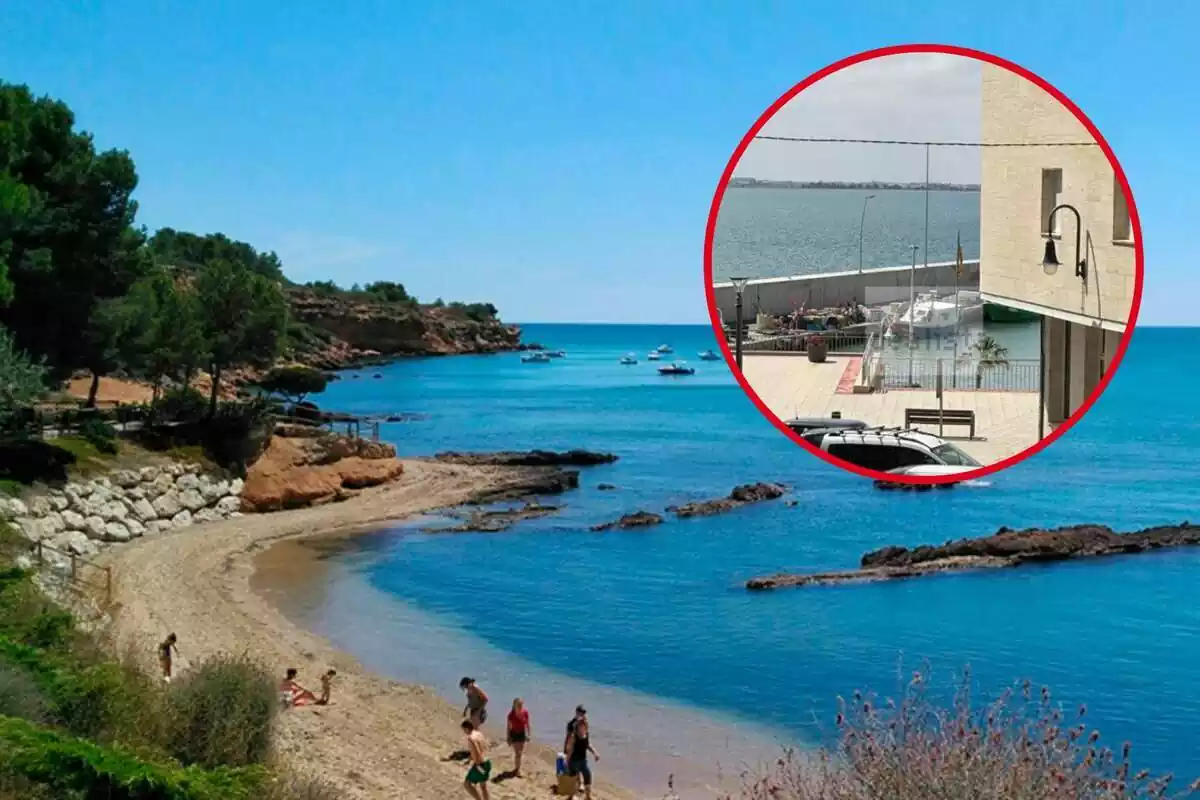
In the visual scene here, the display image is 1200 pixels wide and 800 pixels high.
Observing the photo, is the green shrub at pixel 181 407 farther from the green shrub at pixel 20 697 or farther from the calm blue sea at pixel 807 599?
the green shrub at pixel 20 697

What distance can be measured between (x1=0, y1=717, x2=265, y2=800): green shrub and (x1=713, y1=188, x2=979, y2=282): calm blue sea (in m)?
5.63

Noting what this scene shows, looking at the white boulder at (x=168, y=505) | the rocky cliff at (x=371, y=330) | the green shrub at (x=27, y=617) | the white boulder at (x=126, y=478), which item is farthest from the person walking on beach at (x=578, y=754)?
the rocky cliff at (x=371, y=330)

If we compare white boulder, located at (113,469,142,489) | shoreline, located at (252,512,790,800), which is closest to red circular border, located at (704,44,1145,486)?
shoreline, located at (252,512,790,800)

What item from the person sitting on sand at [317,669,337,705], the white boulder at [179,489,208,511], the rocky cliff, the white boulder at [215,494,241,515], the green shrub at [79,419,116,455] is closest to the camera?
the person sitting on sand at [317,669,337,705]

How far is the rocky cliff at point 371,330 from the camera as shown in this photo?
108 m

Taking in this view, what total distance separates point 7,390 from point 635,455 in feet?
110

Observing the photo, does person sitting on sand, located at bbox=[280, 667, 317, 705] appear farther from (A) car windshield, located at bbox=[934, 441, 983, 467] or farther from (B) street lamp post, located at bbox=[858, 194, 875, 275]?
(B) street lamp post, located at bbox=[858, 194, 875, 275]

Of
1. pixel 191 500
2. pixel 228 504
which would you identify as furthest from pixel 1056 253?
pixel 228 504

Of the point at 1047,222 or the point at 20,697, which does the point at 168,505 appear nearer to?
the point at 20,697

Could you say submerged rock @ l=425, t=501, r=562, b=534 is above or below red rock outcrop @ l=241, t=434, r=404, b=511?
below

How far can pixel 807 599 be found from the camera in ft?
84.5

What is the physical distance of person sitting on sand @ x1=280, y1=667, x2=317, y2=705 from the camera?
15.7 m

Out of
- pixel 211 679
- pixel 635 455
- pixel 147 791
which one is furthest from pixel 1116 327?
pixel 635 455

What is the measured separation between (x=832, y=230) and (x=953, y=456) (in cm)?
73
